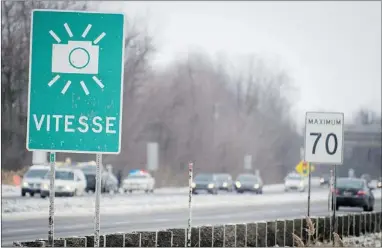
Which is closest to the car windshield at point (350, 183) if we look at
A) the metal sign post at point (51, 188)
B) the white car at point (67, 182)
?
the white car at point (67, 182)

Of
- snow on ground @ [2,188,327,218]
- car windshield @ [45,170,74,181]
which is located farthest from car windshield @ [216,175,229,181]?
car windshield @ [45,170,74,181]

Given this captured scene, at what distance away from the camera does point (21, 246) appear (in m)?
11.6

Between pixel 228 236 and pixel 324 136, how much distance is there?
4.39 meters

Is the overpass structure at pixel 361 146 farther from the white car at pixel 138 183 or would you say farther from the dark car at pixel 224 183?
the white car at pixel 138 183

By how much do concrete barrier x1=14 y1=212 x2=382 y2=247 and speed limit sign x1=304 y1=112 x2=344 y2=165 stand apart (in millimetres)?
1704

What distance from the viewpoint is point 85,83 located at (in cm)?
885

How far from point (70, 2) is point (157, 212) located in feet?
46.8

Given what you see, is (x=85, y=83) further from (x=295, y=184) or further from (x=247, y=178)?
(x=295, y=184)

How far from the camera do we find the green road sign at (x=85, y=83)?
884 cm

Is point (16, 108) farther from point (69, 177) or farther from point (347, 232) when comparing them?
point (69, 177)

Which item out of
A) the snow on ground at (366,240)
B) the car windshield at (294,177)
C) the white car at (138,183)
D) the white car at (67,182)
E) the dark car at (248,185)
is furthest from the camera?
the car windshield at (294,177)

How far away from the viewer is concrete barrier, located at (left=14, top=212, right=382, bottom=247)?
1495 cm

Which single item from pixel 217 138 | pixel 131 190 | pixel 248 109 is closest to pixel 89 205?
pixel 131 190

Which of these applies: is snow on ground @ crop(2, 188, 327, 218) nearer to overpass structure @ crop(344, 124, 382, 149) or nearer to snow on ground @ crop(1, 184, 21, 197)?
snow on ground @ crop(1, 184, 21, 197)
